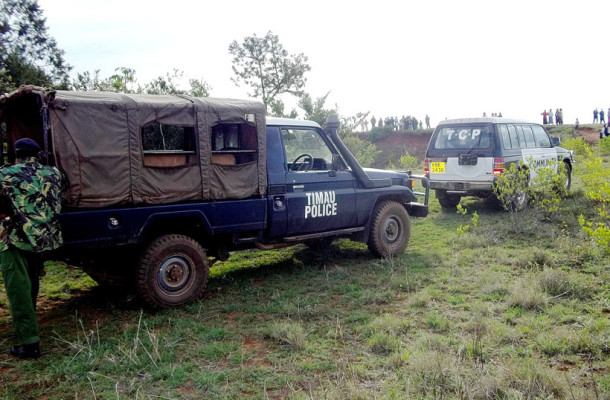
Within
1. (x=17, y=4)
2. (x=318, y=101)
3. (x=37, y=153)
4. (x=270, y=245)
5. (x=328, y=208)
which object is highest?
(x=17, y=4)

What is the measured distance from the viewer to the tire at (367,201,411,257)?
689 cm

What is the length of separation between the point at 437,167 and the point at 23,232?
8244 mm

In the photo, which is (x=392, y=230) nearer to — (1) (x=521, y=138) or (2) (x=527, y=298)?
(2) (x=527, y=298)

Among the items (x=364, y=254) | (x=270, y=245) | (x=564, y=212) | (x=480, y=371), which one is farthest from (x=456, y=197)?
(x=480, y=371)

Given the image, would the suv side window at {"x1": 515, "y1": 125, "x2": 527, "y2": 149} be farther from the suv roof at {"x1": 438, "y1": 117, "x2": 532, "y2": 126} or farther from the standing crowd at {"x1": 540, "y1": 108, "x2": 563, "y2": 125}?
the standing crowd at {"x1": 540, "y1": 108, "x2": 563, "y2": 125}

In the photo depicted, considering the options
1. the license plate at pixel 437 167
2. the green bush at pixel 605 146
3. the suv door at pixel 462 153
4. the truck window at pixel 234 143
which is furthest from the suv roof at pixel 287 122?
the green bush at pixel 605 146

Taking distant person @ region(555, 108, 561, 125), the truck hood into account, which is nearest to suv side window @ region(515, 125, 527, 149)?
the truck hood

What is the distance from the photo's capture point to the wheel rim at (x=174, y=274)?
5.00 meters

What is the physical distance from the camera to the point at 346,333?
431cm

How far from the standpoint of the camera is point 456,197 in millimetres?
11070

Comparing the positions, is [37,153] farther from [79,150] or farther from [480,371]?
[480,371]

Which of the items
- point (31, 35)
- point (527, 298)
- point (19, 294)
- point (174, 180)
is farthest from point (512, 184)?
point (31, 35)

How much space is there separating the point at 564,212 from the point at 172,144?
763 cm

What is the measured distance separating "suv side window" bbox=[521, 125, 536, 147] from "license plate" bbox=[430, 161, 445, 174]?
194cm
